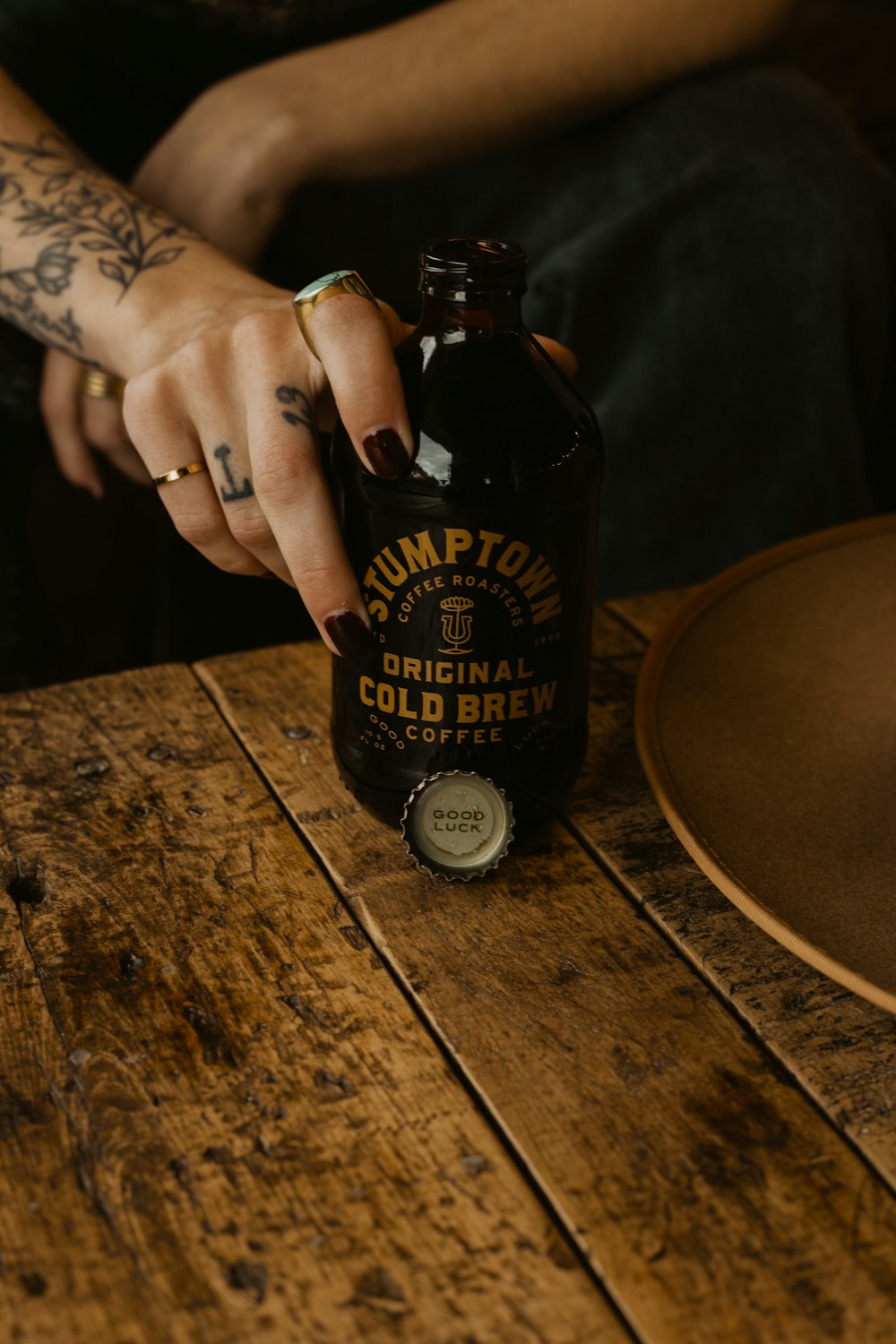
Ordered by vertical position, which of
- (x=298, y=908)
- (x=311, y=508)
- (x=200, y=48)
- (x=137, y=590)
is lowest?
(x=137, y=590)

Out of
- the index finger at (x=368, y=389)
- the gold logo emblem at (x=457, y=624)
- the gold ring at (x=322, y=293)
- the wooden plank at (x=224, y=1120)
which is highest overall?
the gold ring at (x=322, y=293)

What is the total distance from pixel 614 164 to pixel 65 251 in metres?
0.64

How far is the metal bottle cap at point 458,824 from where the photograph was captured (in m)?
0.69

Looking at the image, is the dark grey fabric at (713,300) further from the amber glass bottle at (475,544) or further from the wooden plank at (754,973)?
the amber glass bottle at (475,544)

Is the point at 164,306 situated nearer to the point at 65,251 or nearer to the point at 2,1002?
the point at 65,251

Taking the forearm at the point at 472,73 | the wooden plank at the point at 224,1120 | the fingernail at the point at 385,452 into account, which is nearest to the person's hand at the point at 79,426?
the forearm at the point at 472,73

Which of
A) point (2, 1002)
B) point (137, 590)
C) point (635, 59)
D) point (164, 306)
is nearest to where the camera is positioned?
point (2, 1002)

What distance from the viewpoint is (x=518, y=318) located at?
67 cm

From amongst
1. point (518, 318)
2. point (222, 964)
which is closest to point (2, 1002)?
point (222, 964)


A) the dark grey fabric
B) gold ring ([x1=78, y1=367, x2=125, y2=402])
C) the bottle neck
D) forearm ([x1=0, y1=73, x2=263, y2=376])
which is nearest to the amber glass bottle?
the bottle neck

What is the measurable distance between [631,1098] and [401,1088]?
0.10 m

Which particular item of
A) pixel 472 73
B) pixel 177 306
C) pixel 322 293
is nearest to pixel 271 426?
pixel 322 293

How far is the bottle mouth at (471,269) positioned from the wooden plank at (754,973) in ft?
1.02

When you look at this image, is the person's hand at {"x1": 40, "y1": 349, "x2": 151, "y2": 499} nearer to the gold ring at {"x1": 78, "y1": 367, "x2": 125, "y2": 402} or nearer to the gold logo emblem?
the gold ring at {"x1": 78, "y1": 367, "x2": 125, "y2": 402}
